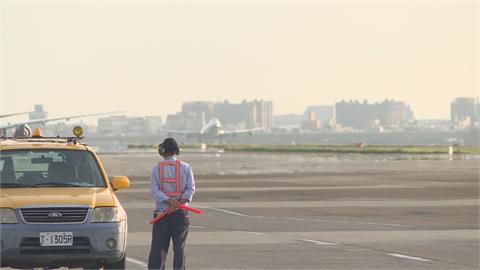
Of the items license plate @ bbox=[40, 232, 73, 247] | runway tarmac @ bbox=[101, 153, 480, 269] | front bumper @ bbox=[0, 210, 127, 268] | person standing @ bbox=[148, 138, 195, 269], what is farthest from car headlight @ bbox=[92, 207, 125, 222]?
runway tarmac @ bbox=[101, 153, 480, 269]

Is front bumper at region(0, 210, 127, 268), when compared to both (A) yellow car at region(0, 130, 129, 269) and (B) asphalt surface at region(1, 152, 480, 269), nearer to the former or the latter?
(A) yellow car at region(0, 130, 129, 269)

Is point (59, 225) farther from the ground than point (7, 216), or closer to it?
closer to it

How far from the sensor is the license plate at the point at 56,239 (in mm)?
14094

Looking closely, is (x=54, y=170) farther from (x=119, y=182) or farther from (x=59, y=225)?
(x=59, y=225)

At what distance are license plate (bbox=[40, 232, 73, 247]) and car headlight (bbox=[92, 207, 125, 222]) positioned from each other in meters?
0.44

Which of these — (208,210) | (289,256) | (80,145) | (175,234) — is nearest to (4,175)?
(80,145)

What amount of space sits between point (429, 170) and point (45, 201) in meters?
48.6

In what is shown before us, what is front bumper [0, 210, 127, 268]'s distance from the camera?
1397cm

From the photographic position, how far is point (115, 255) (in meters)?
14.4

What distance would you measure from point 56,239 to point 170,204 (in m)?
1.47

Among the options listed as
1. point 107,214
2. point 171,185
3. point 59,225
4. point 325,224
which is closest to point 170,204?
point 171,185

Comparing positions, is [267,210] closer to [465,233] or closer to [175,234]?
[465,233]

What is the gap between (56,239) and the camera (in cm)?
1413

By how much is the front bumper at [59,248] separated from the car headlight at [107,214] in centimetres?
12
